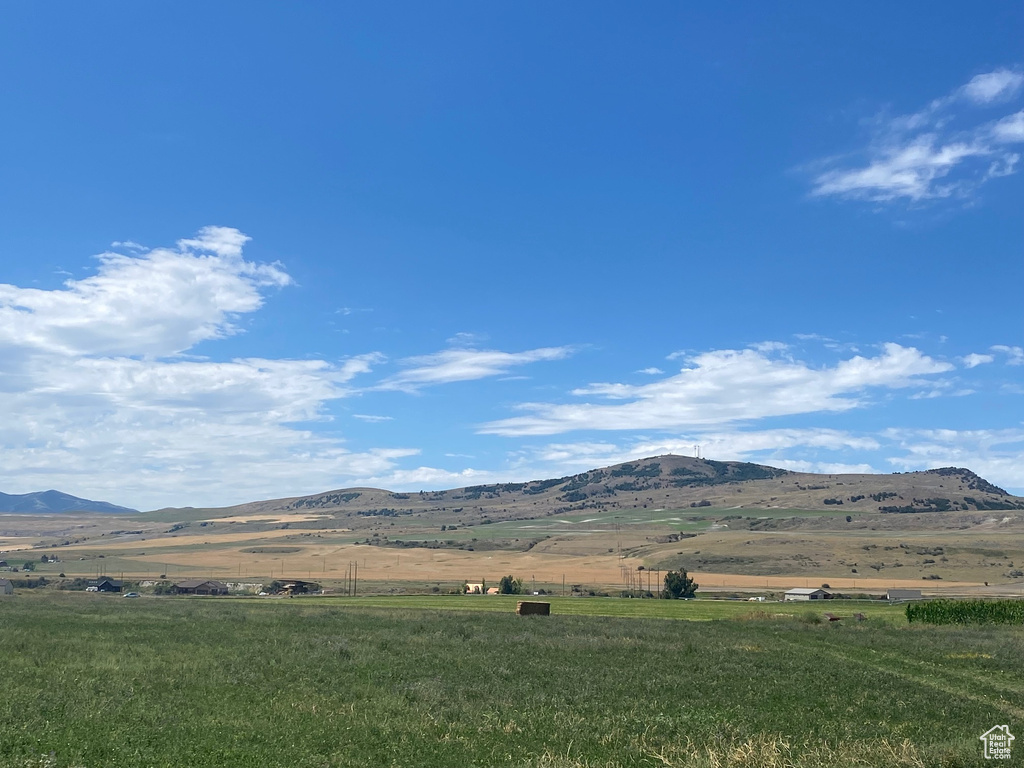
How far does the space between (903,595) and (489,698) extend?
347ft

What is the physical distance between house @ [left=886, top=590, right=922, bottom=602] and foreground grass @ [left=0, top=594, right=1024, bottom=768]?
66028 mm

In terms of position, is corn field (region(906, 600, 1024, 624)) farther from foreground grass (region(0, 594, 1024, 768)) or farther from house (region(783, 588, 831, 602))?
house (region(783, 588, 831, 602))

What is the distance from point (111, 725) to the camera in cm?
2108

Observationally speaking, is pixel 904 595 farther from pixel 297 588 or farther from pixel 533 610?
pixel 297 588

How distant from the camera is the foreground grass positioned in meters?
18.6

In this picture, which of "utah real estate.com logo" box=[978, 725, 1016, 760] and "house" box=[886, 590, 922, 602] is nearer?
"utah real estate.com logo" box=[978, 725, 1016, 760]

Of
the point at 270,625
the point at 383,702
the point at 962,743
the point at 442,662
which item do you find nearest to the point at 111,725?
the point at 383,702

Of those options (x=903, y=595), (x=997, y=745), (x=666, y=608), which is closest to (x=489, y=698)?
(x=997, y=745)

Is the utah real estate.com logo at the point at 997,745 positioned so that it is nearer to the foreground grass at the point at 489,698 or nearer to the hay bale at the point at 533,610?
the foreground grass at the point at 489,698

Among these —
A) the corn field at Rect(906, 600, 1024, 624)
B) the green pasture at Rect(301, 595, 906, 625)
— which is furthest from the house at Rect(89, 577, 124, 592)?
the corn field at Rect(906, 600, 1024, 624)

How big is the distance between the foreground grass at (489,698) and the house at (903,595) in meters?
66.0

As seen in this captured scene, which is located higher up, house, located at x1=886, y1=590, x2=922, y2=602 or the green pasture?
the green pasture

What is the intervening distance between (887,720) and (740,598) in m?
96.1

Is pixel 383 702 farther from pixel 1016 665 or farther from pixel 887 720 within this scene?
pixel 1016 665
